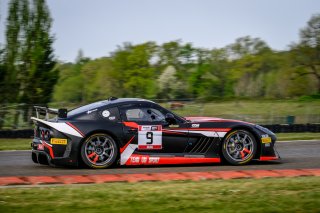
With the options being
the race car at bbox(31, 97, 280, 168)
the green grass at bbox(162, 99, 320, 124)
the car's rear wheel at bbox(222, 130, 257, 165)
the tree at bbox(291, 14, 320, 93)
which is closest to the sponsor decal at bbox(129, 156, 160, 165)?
the race car at bbox(31, 97, 280, 168)

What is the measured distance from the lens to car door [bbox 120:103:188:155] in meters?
9.74

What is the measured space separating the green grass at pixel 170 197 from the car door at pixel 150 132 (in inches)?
90.0

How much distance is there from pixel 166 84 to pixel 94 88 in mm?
13906

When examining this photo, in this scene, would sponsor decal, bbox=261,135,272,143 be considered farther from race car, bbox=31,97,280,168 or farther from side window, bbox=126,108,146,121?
side window, bbox=126,108,146,121

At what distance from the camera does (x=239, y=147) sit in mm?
10156

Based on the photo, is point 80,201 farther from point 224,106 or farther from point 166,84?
point 166,84

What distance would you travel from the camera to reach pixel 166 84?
65.4 metres

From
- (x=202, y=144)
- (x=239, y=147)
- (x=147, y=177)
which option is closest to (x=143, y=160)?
(x=202, y=144)

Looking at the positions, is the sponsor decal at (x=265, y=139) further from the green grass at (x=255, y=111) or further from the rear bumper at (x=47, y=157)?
the green grass at (x=255, y=111)

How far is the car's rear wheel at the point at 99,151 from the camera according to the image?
375 inches

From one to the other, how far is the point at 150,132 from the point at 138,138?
24 centimetres

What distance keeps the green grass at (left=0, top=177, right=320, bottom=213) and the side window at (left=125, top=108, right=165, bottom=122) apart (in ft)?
8.35

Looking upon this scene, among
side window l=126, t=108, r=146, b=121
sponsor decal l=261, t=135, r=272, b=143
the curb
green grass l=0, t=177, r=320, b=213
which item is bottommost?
green grass l=0, t=177, r=320, b=213

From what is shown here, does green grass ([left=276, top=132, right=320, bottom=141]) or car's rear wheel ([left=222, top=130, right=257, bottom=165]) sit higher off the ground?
green grass ([left=276, top=132, right=320, bottom=141])
